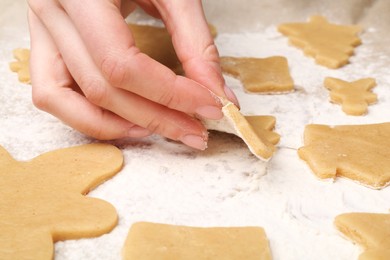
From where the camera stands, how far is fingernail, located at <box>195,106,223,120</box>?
1.04m

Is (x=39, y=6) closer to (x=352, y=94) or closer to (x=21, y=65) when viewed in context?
(x=21, y=65)

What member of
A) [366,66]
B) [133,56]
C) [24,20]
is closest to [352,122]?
[366,66]

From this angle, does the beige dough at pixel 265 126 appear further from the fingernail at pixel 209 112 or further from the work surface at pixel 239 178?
the fingernail at pixel 209 112

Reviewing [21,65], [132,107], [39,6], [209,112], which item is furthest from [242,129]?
[21,65]

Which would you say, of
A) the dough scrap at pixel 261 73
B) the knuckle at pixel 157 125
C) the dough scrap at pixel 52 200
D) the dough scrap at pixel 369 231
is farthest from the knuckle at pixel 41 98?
the dough scrap at pixel 369 231

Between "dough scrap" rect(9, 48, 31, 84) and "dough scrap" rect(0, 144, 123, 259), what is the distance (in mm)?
352

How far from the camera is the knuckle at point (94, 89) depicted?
1055 millimetres

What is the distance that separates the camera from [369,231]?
89 centimetres

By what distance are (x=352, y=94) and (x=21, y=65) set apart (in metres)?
0.83

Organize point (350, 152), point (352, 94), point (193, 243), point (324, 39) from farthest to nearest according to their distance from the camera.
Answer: point (324, 39) < point (352, 94) < point (350, 152) < point (193, 243)

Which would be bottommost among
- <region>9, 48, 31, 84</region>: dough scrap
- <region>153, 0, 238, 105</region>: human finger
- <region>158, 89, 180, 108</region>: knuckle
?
<region>9, 48, 31, 84</region>: dough scrap

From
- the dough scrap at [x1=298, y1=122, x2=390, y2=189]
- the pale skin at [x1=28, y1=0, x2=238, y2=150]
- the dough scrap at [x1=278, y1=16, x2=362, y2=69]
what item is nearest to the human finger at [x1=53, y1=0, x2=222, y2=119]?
the pale skin at [x1=28, y1=0, x2=238, y2=150]

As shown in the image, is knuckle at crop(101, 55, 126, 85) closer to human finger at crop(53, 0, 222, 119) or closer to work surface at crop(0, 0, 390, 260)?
human finger at crop(53, 0, 222, 119)

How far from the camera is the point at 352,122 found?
124 cm
